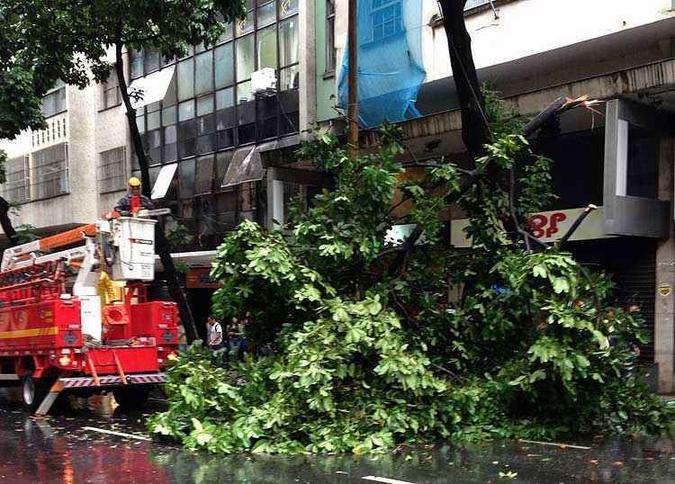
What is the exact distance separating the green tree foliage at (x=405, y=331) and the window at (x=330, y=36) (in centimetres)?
1011

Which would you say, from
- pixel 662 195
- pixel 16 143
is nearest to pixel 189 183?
pixel 16 143

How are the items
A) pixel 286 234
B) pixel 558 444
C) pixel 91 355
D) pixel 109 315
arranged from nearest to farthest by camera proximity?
1. pixel 558 444
2. pixel 286 234
3. pixel 91 355
4. pixel 109 315

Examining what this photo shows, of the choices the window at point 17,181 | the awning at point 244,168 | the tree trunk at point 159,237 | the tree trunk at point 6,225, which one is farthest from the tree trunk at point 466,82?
the window at point 17,181

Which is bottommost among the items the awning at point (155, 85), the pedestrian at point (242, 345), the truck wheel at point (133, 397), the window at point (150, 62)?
the truck wheel at point (133, 397)

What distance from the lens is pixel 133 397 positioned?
1382cm

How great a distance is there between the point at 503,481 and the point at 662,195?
9.58 meters

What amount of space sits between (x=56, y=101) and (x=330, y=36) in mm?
15676

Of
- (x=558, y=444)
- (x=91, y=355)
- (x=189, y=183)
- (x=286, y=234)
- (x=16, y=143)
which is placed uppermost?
(x=16, y=143)

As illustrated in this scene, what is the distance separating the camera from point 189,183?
1031 inches

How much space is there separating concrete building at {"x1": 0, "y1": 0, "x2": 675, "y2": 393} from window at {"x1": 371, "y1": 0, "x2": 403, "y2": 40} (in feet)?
0.13

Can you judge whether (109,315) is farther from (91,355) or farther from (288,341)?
(288,341)

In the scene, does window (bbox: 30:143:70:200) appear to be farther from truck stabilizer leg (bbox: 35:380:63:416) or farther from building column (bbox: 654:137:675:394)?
building column (bbox: 654:137:675:394)

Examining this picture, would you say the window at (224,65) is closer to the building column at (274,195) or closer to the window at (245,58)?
the window at (245,58)

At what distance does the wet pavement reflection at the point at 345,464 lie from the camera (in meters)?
7.72
